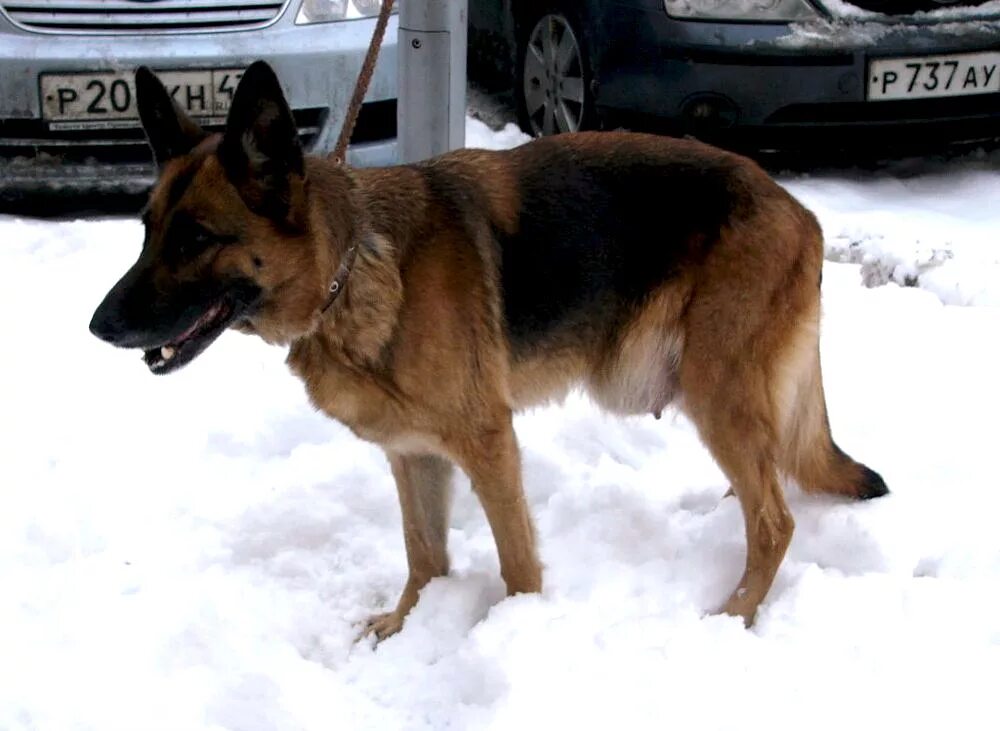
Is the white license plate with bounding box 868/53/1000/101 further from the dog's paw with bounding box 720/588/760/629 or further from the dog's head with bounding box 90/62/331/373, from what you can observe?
the dog's head with bounding box 90/62/331/373

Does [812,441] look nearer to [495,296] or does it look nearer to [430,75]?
[495,296]

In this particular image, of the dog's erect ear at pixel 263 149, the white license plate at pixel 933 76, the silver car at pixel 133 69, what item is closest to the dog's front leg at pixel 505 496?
the dog's erect ear at pixel 263 149

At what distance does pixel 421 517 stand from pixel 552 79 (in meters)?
3.41

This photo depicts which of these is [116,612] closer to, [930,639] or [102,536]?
[102,536]

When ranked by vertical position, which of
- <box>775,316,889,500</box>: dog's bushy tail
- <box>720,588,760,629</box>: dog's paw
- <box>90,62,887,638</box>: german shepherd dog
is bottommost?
<box>720,588,760,629</box>: dog's paw

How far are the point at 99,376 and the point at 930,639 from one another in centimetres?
279

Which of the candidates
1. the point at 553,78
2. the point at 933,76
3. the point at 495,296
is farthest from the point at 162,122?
the point at 933,76

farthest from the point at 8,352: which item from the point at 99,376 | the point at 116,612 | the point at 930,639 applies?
the point at 930,639

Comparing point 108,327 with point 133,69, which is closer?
point 108,327

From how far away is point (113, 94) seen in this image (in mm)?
4758

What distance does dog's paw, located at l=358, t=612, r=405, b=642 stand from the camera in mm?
2889

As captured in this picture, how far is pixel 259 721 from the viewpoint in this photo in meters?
2.47

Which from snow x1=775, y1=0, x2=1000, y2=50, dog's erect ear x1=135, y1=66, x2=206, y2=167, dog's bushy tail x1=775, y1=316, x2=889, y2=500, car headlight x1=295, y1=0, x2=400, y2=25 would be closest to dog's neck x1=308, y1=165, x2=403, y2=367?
dog's erect ear x1=135, y1=66, x2=206, y2=167

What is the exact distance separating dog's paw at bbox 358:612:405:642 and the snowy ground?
63 millimetres
